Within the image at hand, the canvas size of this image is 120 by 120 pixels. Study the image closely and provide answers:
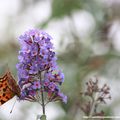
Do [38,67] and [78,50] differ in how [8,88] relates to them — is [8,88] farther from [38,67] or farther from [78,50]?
[78,50]

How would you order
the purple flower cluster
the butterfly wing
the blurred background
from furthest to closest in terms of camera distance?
1. the blurred background
2. the butterfly wing
3. the purple flower cluster

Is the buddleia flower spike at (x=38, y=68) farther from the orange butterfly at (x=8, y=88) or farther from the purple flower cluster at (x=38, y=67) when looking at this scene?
the orange butterfly at (x=8, y=88)

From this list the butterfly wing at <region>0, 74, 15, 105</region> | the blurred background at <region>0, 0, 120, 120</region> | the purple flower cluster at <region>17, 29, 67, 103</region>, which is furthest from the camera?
the blurred background at <region>0, 0, 120, 120</region>

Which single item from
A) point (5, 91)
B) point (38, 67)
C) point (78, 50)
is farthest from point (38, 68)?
point (78, 50)

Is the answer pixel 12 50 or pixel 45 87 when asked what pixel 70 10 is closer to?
pixel 12 50

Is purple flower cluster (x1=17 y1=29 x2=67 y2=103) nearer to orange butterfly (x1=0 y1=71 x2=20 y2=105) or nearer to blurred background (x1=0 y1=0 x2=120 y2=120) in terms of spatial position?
orange butterfly (x1=0 y1=71 x2=20 y2=105)

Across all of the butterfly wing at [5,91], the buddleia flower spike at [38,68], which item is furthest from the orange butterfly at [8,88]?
the buddleia flower spike at [38,68]

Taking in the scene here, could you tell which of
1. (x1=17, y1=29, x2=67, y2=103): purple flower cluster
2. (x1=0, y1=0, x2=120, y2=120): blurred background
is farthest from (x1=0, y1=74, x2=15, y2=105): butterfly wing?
(x1=0, y1=0, x2=120, y2=120): blurred background
